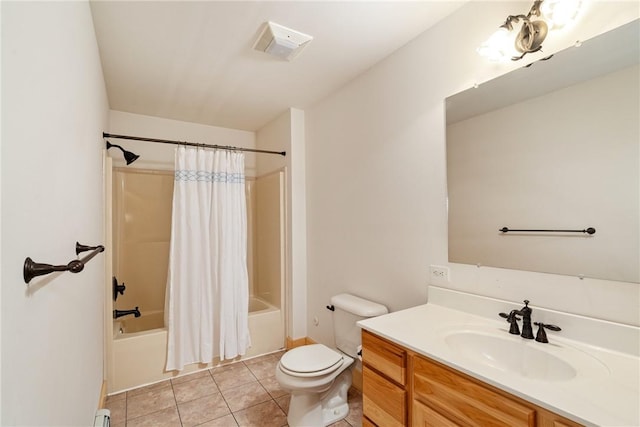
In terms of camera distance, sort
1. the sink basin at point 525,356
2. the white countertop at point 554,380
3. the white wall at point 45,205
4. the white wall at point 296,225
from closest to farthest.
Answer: the white wall at point 45,205
the white countertop at point 554,380
the sink basin at point 525,356
the white wall at point 296,225

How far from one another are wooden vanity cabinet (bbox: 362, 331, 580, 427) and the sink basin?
0.44ft

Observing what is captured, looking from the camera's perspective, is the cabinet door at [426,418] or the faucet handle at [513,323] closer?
the cabinet door at [426,418]

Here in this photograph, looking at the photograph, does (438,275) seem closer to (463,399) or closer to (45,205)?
(463,399)

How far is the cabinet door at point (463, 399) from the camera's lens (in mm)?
875

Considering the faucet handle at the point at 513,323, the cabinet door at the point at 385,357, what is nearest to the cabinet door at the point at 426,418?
the cabinet door at the point at 385,357

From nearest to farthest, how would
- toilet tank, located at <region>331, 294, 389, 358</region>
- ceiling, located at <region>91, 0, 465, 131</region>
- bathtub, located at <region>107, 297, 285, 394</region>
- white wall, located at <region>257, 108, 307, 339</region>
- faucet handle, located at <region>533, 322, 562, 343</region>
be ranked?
faucet handle, located at <region>533, 322, 562, 343</region>, ceiling, located at <region>91, 0, 465, 131</region>, toilet tank, located at <region>331, 294, 389, 358</region>, bathtub, located at <region>107, 297, 285, 394</region>, white wall, located at <region>257, 108, 307, 339</region>

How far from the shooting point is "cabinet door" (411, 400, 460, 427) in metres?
1.07

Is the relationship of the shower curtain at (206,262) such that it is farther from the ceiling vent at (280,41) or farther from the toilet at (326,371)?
the ceiling vent at (280,41)

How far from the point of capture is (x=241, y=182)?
2818mm

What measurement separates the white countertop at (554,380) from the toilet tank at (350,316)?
1.44ft

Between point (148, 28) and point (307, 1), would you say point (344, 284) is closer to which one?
point (307, 1)

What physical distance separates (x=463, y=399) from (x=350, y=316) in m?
1.07

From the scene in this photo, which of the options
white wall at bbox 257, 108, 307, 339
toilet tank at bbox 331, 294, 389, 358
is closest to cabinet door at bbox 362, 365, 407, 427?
toilet tank at bbox 331, 294, 389, 358

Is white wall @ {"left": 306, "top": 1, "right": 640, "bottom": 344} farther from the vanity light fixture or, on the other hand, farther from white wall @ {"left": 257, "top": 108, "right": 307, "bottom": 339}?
white wall @ {"left": 257, "top": 108, "right": 307, "bottom": 339}
